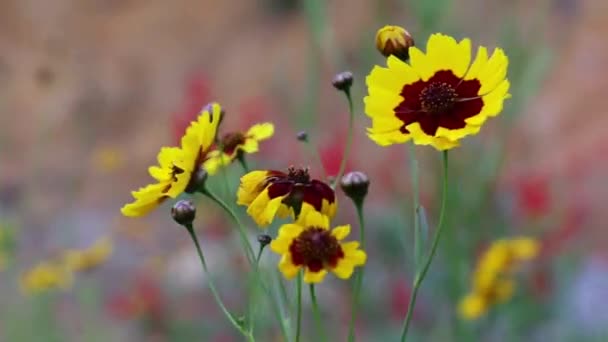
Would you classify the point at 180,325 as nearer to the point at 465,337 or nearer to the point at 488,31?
the point at 465,337

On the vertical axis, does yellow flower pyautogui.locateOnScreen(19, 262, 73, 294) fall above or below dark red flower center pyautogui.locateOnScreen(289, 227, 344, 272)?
above

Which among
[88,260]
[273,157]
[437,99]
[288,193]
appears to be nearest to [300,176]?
[288,193]

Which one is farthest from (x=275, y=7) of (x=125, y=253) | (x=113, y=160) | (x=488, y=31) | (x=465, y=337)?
(x=465, y=337)

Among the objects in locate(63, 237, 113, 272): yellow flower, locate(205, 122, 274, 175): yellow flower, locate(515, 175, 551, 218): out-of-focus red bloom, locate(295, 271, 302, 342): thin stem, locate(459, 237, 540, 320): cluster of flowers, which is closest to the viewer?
locate(295, 271, 302, 342): thin stem

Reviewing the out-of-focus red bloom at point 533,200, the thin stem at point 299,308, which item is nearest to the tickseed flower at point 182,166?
the thin stem at point 299,308

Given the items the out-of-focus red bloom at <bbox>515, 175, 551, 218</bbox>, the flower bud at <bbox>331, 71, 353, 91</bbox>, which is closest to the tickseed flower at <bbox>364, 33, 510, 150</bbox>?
the flower bud at <bbox>331, 71, 353, 91</bbox>

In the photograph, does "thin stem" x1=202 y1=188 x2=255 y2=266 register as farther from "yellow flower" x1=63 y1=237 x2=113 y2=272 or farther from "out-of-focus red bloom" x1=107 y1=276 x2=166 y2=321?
"out-of-focus red bloom" x1=107 y1=276 x2=166 y2=321

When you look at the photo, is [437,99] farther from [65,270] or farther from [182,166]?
[65,270]
